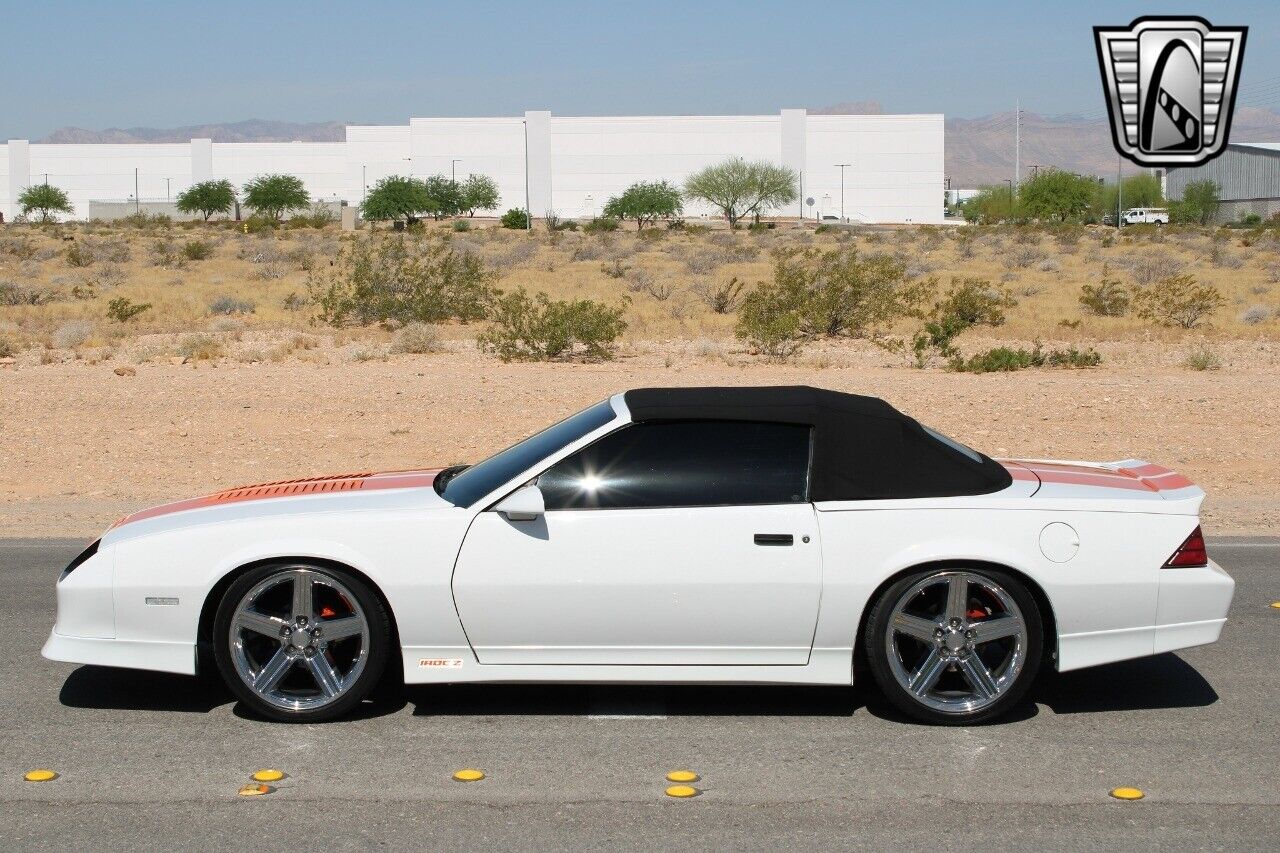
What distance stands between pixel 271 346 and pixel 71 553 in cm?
1517

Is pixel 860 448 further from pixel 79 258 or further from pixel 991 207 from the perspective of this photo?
pixel 991 207

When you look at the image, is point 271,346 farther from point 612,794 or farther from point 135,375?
point 612,794

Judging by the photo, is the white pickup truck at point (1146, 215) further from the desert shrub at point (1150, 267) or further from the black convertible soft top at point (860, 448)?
the black convertible soft top at point (860, 448)

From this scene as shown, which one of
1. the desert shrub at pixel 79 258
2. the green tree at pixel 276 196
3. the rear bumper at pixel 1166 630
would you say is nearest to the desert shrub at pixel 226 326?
the desert shrub at pixel 79 258

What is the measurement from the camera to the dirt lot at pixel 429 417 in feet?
48.2

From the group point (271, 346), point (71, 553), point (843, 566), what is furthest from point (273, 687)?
point (271, 346)

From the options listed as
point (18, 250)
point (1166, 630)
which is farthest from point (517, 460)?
point (18, 250)

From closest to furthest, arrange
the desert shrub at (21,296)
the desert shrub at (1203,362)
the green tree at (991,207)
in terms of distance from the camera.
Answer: the desert shrub at (1203,362), the desert shrub at (21,296), the green tree at (991,207)

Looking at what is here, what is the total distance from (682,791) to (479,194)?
105 m

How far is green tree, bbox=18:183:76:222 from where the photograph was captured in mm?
113250

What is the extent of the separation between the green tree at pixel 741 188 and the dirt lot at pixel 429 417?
87693mm

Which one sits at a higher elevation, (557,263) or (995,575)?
(557,263)

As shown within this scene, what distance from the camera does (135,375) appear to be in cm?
2131

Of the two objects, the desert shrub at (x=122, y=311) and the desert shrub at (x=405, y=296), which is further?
the desert shrub at (x=122, y=311)
